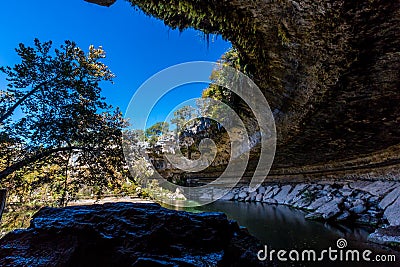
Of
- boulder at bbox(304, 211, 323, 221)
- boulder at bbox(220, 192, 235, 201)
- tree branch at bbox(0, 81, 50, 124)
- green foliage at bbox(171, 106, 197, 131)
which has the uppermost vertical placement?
green foliage at bbox(171, 106, 197, 131)

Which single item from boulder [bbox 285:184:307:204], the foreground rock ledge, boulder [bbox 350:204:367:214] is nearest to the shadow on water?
boulder [bbox 350:204:367:214]

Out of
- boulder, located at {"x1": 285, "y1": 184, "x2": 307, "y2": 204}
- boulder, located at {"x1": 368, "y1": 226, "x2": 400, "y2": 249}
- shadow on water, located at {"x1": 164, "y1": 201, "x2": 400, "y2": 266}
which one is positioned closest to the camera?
shadow on water, located at {"x1": 164, "y1": 201, "x2": 400, "y2": 266}

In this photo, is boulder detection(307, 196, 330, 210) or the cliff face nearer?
the cliff face

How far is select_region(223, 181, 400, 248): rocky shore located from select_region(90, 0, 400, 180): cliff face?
5.61ft

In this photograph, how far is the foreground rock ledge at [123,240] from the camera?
1.79 metres

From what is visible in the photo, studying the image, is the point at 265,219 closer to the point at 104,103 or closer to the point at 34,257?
the point at 104,103

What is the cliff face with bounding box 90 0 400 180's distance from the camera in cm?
270

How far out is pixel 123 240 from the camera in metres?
2.03

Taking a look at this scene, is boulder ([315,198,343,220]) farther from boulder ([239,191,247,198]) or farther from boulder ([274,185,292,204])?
boulder ([239,191,247,198])

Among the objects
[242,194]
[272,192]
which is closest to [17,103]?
[272,192]

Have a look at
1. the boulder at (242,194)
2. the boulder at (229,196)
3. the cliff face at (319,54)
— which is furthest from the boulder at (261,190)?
the cliff face at (319,54)

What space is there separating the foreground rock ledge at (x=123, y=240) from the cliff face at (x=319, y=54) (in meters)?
2.89

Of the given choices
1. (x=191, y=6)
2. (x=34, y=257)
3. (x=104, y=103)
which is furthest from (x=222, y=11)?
(x=104, y=103)

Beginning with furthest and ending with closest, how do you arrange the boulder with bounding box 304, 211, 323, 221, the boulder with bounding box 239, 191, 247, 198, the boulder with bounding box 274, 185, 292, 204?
the boulder with bounding box 239, 191, 247, 198 < the boulder with bounding box 274, 185, 292, 204 < the boulder with bounding box 304, 211, 323, 221
